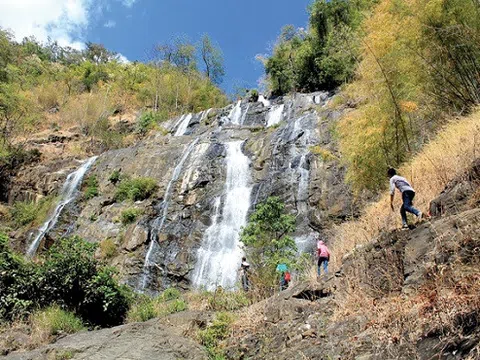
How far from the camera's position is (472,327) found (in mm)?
3646

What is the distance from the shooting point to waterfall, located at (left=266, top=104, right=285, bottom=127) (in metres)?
27.1

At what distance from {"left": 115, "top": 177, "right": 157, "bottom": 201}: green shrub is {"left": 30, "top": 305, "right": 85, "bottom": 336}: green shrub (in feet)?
35.8

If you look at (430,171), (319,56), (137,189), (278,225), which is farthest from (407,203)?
(319,56)

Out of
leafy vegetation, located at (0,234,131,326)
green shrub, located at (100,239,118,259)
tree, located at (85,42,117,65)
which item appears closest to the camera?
leafy vegetation, located at (0,234,131,326)

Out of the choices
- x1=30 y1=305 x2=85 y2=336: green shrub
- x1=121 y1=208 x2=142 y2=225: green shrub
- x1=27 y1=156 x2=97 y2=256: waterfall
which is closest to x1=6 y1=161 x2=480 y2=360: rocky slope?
x1=30 y1=305 x2=85 y2=336: green shrub

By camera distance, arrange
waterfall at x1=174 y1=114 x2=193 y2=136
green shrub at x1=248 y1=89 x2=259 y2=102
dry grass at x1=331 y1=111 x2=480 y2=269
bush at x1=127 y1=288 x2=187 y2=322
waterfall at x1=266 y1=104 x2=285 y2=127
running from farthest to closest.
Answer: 1. green shrub at x1=248 y1=89 x2=259 y2=102
2. waterfall at x1=174 y1=114 x2=193 y2=136
3. waterfall at x1=266 y1=104 x2=285 y2=127
4. bush at x1=127 y1=288 x2=187 y2=322
5. dry grass at x1=331 y1=111 x2=480 y2=269

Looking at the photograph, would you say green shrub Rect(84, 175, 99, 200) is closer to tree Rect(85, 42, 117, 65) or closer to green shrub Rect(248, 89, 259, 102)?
green shrub Rect(248, 89, 259, 102)

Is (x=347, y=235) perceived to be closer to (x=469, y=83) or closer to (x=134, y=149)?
(x=469, y=83)

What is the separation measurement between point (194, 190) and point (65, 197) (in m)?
8.34

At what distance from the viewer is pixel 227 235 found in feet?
54.4

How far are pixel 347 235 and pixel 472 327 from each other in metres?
6.01

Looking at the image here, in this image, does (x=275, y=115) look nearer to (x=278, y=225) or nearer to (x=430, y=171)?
(x=278, y=225)

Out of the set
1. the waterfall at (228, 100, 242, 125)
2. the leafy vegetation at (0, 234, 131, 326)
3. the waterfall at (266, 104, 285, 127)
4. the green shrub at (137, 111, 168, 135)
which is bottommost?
the leafy vegetation at (0, 234, 131, 326)

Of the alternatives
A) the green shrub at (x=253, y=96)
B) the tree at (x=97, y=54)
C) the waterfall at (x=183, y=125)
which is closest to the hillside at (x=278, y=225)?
the waterfall at (x=183, y=125)
